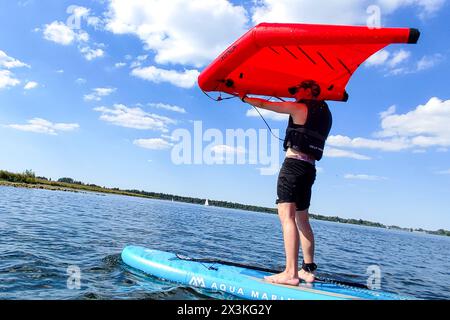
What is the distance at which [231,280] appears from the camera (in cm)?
629

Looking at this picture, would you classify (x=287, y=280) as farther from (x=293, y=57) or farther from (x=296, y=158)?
(x=293, y=57)

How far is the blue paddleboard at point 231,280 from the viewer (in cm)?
560

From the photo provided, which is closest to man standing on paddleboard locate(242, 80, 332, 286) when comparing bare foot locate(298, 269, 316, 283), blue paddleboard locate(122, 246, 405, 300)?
blue paddleboard locate(122, 246, 405, 300)

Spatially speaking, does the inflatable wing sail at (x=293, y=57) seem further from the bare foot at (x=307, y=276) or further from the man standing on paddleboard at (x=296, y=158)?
the bare foot at (x=307, y=276)

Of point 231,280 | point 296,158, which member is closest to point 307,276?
point 231,280

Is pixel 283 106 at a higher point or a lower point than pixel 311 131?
higher

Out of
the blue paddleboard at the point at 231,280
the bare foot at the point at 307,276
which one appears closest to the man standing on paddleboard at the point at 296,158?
the blue paddleboard at the point at 231,280

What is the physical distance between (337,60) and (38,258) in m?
7.13

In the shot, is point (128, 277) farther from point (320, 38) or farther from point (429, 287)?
point (429, 287)

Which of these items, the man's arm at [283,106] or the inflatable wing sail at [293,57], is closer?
the inflatable wing sail at [293,57]

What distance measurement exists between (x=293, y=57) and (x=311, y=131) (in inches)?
55.4

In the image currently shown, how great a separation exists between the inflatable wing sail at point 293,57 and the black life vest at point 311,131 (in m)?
0.90
